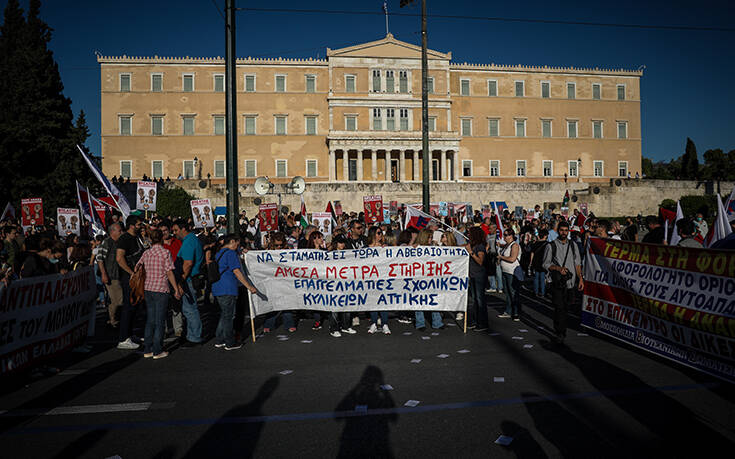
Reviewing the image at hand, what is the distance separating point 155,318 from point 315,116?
45.7 metres

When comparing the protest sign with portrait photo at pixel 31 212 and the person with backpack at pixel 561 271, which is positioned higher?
the protest sign with portrait photo at pixel 31 212

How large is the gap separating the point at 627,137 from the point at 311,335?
5919 centimetres

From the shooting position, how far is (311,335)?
8.53 meters

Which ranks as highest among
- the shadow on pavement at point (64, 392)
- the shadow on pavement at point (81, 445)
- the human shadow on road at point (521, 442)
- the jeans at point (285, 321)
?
the jeans at point (285, 321)

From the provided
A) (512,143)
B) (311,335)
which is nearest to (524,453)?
(311,335)

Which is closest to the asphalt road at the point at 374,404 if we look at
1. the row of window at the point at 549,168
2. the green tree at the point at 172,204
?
the green tree at the point at 172,204

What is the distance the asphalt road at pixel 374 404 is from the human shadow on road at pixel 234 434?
0.05 ft

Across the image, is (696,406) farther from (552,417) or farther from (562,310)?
(562,310)

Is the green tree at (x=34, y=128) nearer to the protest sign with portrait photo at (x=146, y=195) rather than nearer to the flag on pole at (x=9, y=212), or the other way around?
the flag on pole at (x=9, y=212)

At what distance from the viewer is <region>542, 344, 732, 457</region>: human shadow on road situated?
4082 millimetres

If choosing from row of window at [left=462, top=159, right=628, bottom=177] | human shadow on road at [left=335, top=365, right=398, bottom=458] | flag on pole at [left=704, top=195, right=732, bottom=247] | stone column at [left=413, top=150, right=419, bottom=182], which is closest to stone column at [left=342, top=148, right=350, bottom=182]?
stone column at [left=413, top=150, right=419, bottom=182]

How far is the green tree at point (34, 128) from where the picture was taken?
27.7 m

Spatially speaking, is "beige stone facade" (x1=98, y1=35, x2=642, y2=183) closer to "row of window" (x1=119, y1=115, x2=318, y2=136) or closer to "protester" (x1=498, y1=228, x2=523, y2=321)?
"row of window" (x1=119, y1=115, x2=318, y2=136)

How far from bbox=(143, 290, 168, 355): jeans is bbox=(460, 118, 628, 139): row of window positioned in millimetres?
49380
